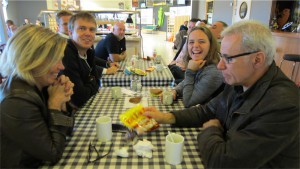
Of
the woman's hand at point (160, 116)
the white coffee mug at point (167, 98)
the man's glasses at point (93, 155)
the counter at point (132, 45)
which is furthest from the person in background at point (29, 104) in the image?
the counter at point (132, 45)

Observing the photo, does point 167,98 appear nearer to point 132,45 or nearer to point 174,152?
point 174,152

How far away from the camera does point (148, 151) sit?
0.96 m

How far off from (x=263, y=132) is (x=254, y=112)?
92mm

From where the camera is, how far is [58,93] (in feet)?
3.37

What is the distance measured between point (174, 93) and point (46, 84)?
3.05 feet

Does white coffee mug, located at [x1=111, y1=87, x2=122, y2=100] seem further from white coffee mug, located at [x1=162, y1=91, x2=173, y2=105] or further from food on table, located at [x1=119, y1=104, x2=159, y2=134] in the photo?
food on table, located at [x1=119, y1=104, x2=159, y2=134]

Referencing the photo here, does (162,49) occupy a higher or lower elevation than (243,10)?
lower

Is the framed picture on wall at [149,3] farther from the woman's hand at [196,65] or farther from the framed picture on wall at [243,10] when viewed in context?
the woman's hand at [196,65]

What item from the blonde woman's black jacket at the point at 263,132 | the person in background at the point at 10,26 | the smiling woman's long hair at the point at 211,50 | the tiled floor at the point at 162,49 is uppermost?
the person in background at the point at 10,26

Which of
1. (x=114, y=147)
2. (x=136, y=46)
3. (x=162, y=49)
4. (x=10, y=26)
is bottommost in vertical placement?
(x=162, y=49)

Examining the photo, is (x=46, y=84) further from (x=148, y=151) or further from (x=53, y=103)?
(x=148, y=151)

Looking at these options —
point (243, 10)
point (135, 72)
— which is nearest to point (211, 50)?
point (135, 72)

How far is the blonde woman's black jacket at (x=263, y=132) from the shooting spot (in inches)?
29.6

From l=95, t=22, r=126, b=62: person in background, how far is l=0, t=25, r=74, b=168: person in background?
241cm
